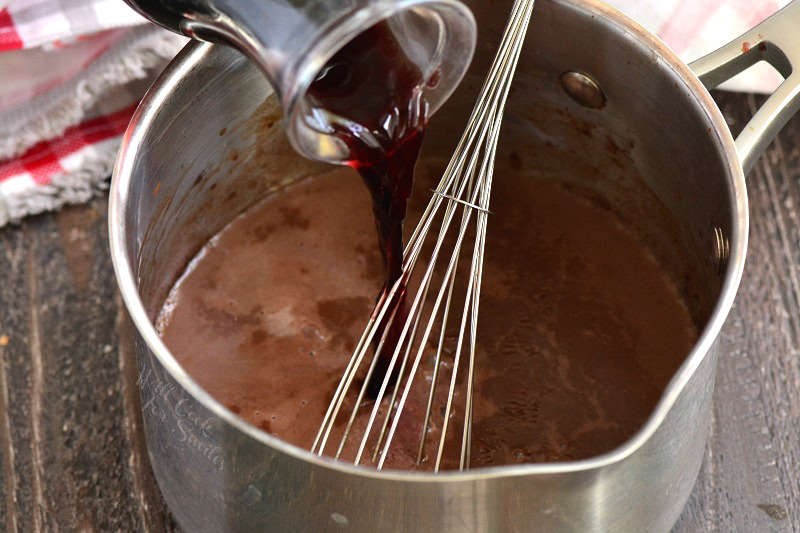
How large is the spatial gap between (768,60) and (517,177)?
0.21m

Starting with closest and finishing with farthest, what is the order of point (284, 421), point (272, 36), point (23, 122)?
point (272, 36) < point (284, 421) < point (23, 122)

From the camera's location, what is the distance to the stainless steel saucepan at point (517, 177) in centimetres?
48

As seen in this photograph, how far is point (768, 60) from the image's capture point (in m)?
0.61

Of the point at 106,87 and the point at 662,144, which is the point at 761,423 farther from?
the point at 106,87

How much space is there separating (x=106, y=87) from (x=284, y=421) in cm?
29

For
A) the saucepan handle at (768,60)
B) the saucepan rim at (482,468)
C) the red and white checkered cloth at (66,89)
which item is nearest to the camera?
the saucepan rim at (482,468)

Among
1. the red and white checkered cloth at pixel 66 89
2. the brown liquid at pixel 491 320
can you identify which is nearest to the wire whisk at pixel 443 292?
the brown liquid at pixel 491 320

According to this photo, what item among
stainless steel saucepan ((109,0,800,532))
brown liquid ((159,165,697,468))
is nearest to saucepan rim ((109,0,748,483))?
stainless steel saucepan ((109,0,800,532))

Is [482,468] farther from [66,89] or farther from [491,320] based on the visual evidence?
[66,89]

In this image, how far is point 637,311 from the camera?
71 cm

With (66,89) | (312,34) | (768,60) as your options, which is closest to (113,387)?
(66,89)

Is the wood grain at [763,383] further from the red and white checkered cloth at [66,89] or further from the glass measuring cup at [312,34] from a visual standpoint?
the red and white checkered cloth at [66,89]

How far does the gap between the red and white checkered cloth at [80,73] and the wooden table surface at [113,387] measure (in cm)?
3

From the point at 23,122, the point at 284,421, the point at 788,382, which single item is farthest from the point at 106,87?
the point at 788,382
